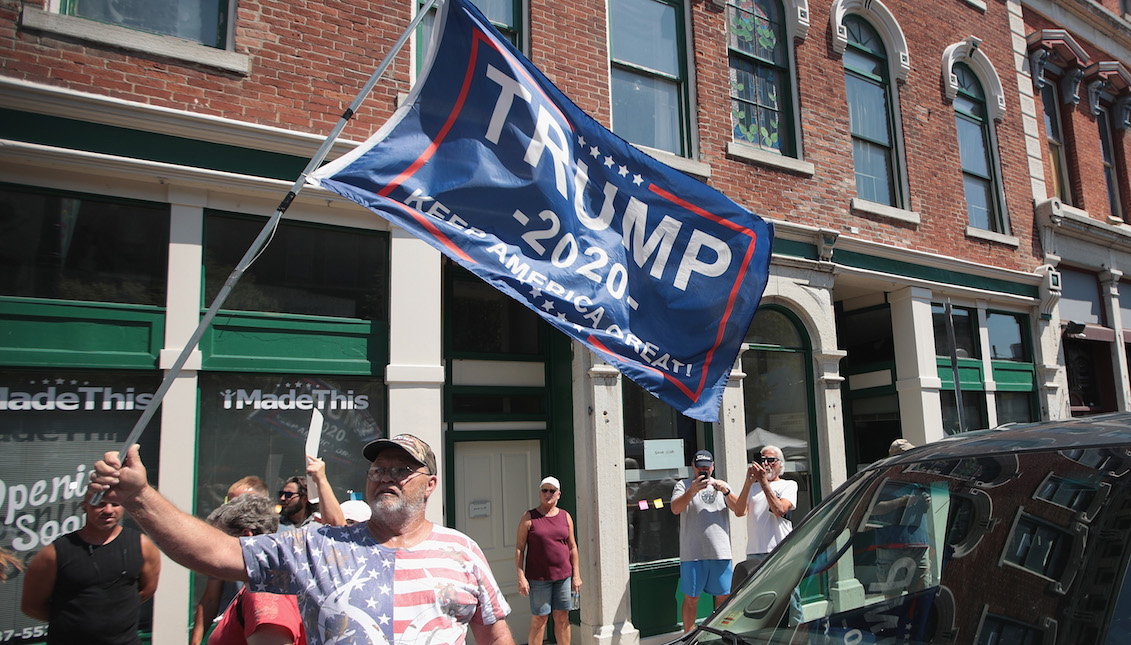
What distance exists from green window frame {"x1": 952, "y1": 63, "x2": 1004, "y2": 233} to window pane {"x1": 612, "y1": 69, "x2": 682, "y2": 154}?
223 inches

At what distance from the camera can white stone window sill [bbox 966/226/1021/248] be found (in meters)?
11.6

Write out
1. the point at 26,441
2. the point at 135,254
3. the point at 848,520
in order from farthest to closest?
the point at 135,254 → the point at 26,441 → the point at 848,520

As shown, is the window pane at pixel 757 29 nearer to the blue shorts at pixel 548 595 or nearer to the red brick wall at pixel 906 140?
the red brick wall at pixel 906 140

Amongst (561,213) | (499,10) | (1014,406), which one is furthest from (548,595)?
(1014,406)

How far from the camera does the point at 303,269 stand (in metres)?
6.64

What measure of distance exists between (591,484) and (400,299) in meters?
2.58

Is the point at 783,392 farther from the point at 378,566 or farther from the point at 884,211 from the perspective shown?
the point at 378,566

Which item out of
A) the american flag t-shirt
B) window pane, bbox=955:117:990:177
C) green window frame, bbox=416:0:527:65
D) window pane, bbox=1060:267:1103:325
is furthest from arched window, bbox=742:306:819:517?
the american flag t-shirt

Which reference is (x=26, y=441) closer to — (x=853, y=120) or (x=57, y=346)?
(x=57, y=346)

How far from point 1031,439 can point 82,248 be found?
6198 mm

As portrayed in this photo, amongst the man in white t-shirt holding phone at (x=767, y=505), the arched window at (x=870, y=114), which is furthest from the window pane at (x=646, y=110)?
the man in white t-shirt holding phone at (x=767, y=505)

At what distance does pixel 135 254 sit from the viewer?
5.96 m

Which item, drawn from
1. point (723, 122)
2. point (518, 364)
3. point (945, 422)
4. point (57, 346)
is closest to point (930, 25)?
point (723, 122)

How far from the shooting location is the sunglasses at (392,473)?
271cm
